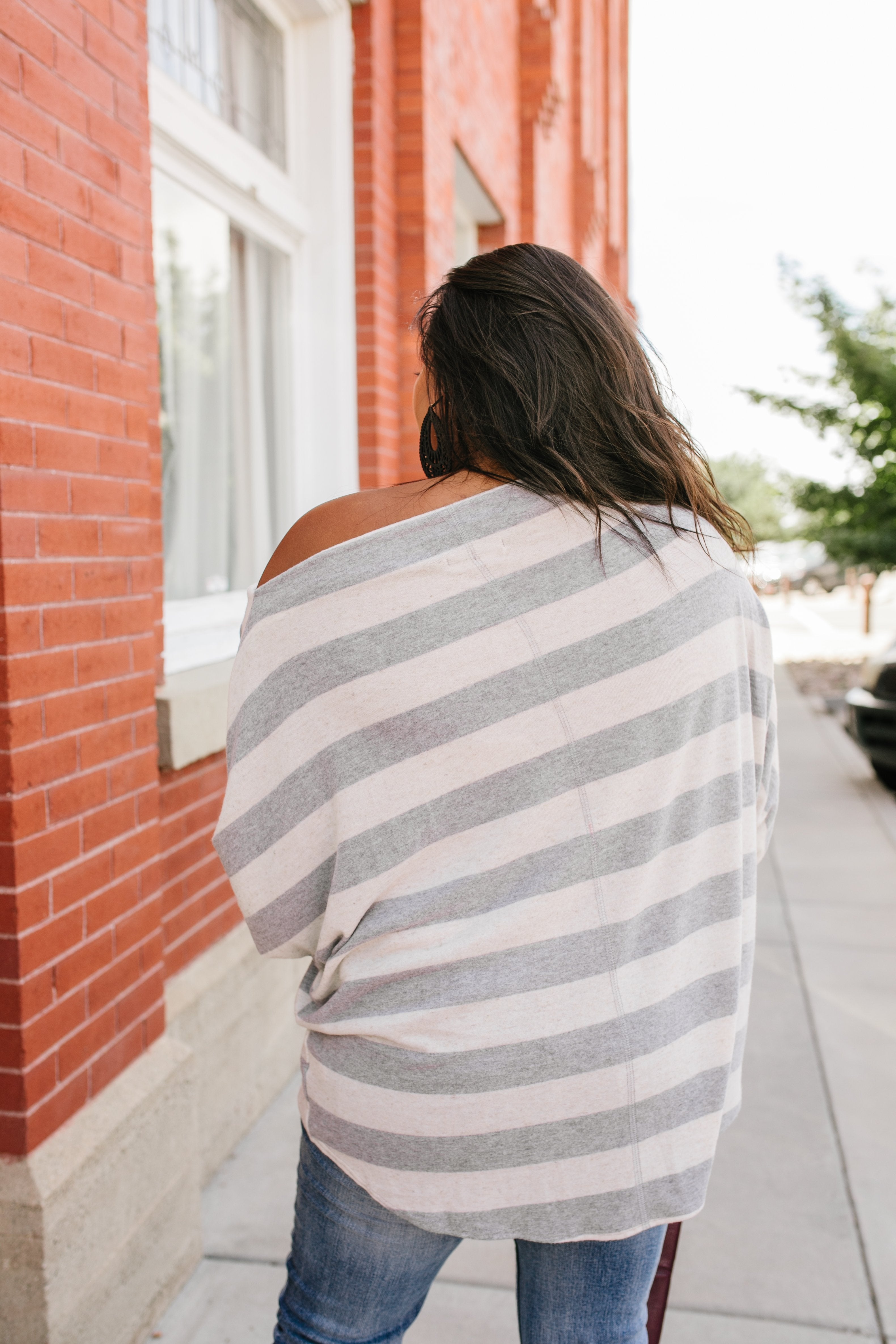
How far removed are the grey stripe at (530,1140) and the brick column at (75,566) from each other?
1.03 meters

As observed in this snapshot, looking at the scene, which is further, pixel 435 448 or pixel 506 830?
pixel 435 448

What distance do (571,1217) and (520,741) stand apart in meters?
0.55

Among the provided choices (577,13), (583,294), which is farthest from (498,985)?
(577,13)

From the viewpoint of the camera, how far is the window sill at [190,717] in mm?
2645

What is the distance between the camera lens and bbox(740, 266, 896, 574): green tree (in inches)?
406

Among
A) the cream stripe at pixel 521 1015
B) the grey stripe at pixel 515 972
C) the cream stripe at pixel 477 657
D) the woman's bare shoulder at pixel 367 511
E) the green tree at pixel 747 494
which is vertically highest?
the green tree at pixel 747 494

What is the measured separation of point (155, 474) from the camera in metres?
2.80

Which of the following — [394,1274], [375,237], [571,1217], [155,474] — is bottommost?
[394,1274]

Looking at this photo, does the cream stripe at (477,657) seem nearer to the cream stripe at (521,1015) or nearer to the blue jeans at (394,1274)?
the cream stripe at (521,1015)

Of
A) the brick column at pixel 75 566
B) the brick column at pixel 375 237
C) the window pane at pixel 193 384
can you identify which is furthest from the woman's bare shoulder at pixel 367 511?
the brick column at pixel 375 237

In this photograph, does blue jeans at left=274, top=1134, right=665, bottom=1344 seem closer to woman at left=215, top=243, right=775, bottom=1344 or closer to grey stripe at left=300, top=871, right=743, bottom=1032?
woman at left=215, top=243, right=775, bottom=1344

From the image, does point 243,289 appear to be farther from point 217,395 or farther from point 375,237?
point 375,237

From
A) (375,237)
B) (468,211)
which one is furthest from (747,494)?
(375,237)

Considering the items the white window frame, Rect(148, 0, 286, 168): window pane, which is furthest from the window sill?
Rect(148, 0, 286, 168): window pane
